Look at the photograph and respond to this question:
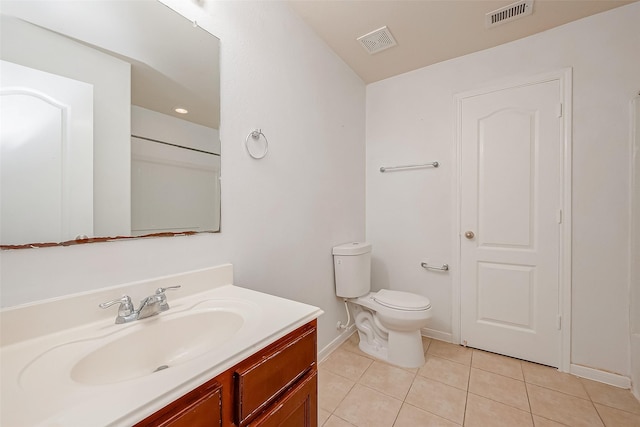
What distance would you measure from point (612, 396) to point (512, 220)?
3.72 feet

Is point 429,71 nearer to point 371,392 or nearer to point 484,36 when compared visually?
point 484,36

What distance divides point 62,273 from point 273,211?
898mm

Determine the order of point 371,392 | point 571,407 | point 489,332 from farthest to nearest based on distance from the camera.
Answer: point 489,332
point 371,392
point 571,407

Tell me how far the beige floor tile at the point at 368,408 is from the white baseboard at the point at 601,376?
1.26 meters

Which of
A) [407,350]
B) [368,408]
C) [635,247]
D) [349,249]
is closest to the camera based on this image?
[368,408]

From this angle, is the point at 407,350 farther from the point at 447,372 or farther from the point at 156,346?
the point at 156,346

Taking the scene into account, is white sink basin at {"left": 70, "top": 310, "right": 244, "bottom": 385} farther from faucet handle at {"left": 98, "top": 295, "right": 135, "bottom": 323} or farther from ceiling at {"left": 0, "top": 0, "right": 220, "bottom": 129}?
ceiling at {"left": 0, "top": 0, "right": 220, "bottom": 129}

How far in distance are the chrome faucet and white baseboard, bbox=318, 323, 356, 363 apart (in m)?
1.31

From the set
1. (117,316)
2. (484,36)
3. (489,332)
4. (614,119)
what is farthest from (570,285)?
(117,316)

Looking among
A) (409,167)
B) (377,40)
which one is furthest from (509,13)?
(409,167)

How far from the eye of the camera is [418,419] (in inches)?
53.5

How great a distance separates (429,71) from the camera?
2.23 m

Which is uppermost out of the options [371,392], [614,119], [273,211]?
[614,119]

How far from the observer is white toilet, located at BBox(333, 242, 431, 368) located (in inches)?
70.0
